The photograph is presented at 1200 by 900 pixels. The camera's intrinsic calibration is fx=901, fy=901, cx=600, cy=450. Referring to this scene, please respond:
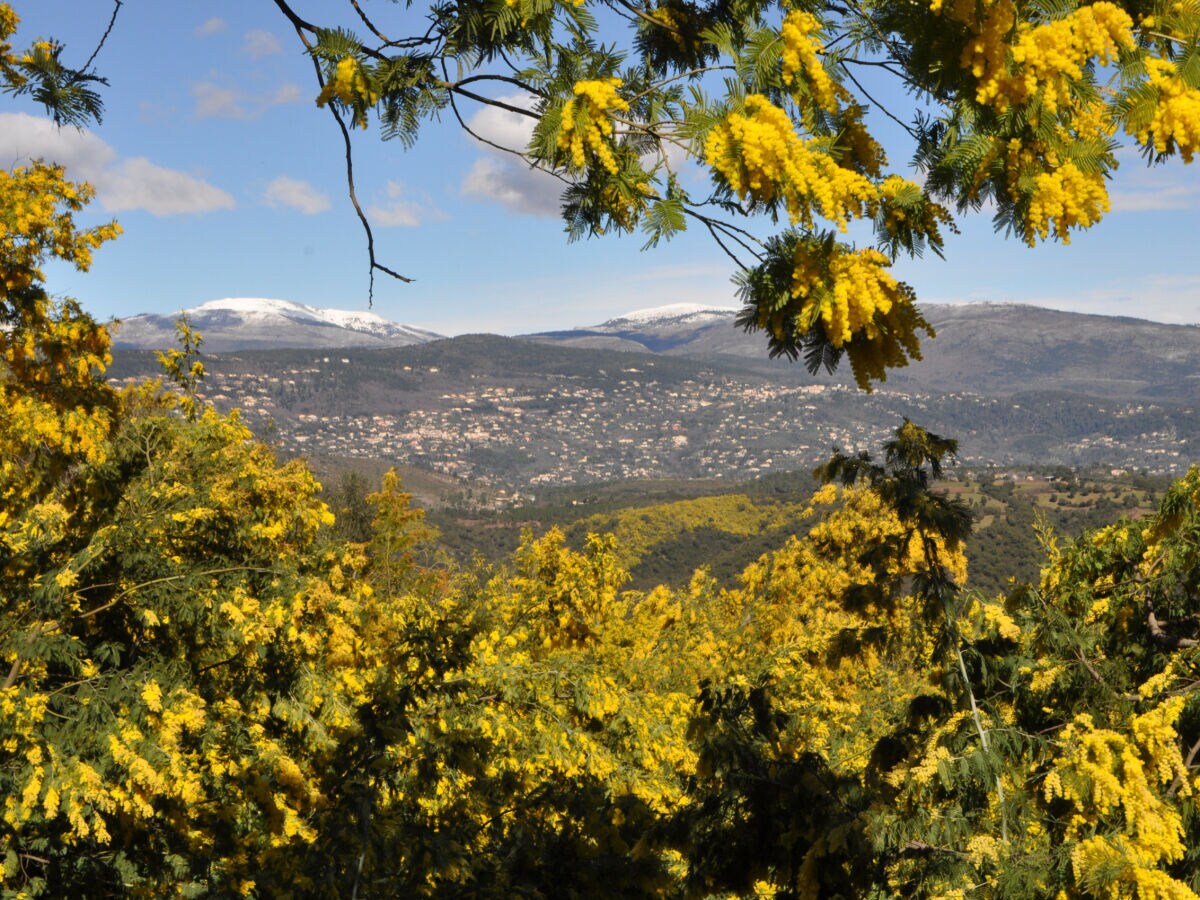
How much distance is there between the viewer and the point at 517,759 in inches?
276

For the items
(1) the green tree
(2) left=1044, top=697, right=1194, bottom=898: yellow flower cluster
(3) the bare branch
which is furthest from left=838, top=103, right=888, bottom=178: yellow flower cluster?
(3) the bare branch

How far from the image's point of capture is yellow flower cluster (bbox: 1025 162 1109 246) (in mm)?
2125

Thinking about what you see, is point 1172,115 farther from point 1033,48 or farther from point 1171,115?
point 1033,48

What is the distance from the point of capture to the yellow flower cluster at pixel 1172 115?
6.61 feet

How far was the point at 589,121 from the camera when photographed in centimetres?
246

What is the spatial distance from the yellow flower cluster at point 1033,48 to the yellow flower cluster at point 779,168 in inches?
15.1

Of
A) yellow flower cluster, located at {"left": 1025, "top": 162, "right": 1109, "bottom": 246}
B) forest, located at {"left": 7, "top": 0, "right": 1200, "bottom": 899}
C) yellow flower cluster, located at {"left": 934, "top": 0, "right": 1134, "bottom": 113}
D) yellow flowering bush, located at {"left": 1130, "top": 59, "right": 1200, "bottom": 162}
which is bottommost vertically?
forest, located at {"left": 7, "top": 0, "right": 1200, "bottom": 899}

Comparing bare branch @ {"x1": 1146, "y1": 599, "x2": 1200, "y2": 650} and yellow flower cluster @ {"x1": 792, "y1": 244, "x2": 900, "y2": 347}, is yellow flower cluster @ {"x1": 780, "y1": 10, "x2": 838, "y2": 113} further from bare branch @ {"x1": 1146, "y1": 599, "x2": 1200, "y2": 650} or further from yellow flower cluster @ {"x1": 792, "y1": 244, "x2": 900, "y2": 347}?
bare branch @ {"x1": 1146, "y1": 599, "x2": 1200, "y2": 650}

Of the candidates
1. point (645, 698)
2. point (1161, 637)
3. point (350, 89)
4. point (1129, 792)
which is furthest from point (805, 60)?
point (645, 698)

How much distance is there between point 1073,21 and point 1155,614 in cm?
575

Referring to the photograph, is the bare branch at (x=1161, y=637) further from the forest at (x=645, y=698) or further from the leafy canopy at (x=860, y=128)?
the leafy canopy at (x=860, y=128)

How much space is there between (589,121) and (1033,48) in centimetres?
110

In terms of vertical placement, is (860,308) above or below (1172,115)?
below

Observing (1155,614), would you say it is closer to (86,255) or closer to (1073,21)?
(1073,21)
